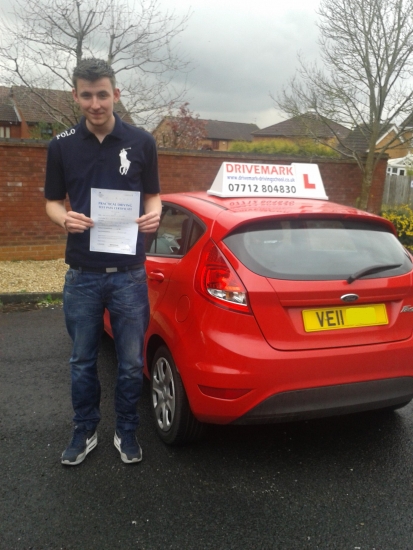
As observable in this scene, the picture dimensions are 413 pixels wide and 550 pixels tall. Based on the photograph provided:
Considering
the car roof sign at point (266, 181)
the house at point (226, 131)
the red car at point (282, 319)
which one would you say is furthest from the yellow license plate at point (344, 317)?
the house at point (226, 131)

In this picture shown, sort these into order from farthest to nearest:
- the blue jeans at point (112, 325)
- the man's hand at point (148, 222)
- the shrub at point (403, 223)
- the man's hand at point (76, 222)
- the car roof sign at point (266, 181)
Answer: the shrub at point (403, 223), the car roof sign at point (266, 181), the blue jeans at point (112, 325), the man's hand at point (148, 222), the man's hand at point (76, 222)

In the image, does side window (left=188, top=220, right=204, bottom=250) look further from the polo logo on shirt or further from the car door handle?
the polo logo on shirt

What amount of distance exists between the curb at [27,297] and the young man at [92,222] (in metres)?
4.12

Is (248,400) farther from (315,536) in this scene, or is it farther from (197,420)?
(315,536)

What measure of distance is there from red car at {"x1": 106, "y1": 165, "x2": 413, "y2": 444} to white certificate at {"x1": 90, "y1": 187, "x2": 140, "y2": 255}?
0.45 m

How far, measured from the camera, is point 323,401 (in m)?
2.69

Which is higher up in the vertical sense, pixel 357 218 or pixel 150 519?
pixel 357 218

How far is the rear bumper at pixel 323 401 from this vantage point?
263 cm

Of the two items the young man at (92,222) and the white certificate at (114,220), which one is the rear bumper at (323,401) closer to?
the young man at (92,222)

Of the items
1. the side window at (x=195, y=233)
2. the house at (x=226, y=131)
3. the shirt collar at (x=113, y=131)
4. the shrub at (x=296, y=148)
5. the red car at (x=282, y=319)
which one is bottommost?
the red car at (x=282, y=319)

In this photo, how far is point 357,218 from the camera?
3.08 metres

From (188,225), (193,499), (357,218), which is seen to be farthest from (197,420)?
(357,218)

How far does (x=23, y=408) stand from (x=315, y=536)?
7.17 ft

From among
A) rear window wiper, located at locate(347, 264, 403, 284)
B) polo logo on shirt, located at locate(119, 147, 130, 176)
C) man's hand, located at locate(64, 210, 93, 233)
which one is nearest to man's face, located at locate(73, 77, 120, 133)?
polo logo on shirt, located at locate(119, 147, 130, 176)
